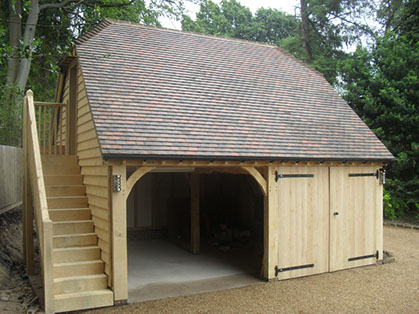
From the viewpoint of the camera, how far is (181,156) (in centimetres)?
652

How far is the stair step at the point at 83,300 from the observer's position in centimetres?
566

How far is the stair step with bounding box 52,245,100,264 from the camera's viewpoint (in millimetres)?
6398

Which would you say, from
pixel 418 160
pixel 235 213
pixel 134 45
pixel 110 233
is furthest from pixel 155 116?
pixel 418 160

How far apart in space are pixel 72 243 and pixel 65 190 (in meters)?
1.41

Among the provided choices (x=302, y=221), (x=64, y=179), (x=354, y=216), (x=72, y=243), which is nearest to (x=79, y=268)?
(x=72, y=243)

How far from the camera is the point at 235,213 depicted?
1224cm

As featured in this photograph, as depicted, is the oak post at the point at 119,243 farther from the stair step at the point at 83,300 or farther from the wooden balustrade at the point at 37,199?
the wooden balustrade at the point at 37,199

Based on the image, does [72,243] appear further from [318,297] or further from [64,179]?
[318,297]

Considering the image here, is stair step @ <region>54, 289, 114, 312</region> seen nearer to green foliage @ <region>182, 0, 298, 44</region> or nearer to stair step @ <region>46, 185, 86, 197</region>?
stair step @ <region>46, 185, 86, 197</region>

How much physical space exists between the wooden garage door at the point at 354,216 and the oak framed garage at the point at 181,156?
0.02m

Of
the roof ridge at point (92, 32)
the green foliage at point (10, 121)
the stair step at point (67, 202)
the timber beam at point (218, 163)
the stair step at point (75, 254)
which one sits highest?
the roof ridge at point (92, 32)

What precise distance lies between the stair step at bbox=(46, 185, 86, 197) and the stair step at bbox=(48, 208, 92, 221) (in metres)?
0.60

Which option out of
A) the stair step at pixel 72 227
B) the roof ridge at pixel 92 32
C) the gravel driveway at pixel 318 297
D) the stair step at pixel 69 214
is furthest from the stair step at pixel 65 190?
the roof ridge at pixel 92 32

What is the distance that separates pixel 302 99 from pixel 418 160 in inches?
279
